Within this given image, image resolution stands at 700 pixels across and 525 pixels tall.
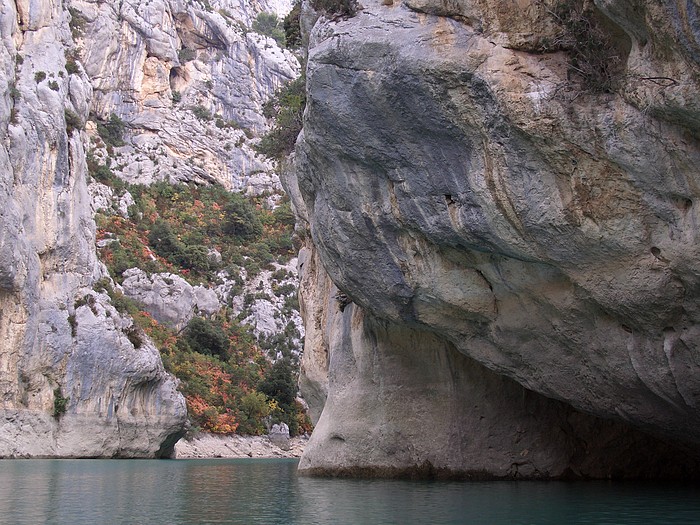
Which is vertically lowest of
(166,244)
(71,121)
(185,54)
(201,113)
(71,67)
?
(166,244)

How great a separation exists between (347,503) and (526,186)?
19.0 ft

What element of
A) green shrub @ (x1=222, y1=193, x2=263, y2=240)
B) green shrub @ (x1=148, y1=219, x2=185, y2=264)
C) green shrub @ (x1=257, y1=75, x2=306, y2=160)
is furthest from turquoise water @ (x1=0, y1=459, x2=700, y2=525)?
green shrub @ (x1=222, y1=193, x2=263, y2=240)

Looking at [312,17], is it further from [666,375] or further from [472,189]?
[666,375]

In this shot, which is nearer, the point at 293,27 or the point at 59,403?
the point at 293,27

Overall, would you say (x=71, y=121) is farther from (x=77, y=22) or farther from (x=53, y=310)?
(x=77, y=22)

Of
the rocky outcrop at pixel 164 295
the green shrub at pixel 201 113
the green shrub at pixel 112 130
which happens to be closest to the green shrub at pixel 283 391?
the rocky outcrop at pixel 164 295

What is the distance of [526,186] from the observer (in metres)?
12.6

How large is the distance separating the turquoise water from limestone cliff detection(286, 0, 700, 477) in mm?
2049

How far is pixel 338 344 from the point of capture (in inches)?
857

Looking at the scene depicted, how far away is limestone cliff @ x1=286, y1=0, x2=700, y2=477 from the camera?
1150cm

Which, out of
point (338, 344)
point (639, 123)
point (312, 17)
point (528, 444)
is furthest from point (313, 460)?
point (639, 123)

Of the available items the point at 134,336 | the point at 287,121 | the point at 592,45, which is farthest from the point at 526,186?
the point at 134,336

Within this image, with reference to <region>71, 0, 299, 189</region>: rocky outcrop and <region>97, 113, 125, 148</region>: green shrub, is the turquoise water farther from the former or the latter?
<region>97, 113, 125, 148</region>: green shrub

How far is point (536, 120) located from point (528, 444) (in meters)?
9.98
